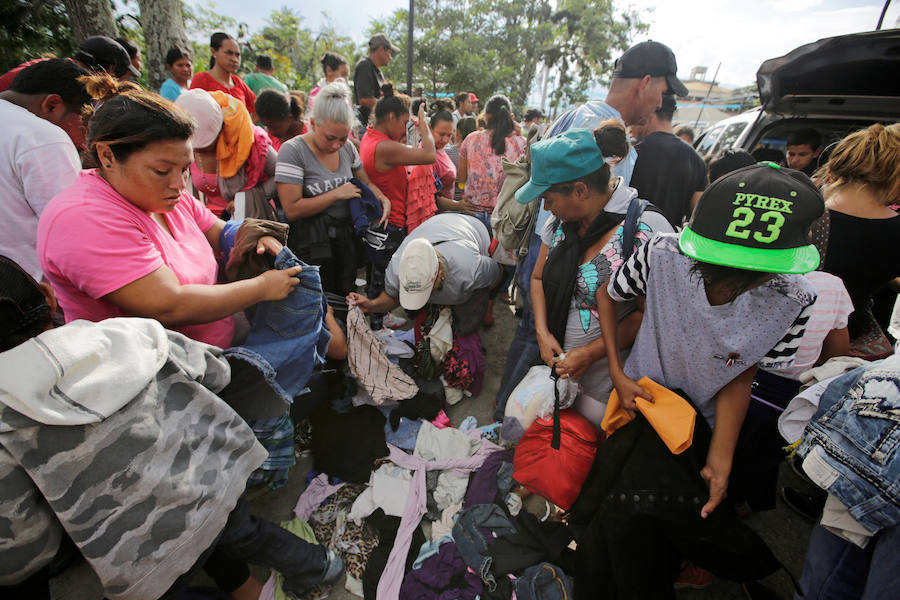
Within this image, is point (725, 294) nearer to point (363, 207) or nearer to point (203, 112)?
point (363, 207)

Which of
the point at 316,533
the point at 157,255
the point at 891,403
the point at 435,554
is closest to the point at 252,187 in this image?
the point at 157,255

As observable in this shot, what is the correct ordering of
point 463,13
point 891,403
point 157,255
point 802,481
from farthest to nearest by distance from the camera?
1. point 463,13
2. point 802,481
3. point 157,255
4. point 891,403

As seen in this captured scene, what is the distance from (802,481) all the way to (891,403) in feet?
7.13

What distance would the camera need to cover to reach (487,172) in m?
4.14

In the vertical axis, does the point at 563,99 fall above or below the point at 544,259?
above

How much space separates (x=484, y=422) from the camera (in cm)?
282

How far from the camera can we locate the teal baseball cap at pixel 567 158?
1.75m

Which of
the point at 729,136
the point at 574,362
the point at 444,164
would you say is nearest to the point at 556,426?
the point at 574,362

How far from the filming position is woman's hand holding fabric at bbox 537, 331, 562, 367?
78.3 inches

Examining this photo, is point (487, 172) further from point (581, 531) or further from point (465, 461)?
point (581, 531)

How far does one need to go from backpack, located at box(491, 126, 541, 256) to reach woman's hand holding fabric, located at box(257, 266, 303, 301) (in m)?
1.75

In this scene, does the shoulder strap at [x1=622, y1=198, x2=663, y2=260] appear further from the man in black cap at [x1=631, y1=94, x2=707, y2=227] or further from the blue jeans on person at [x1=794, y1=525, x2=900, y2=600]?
the blue jeans on person at [x1=794, y1=525, x2=900, y2=600]

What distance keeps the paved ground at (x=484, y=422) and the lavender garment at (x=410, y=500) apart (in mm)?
187

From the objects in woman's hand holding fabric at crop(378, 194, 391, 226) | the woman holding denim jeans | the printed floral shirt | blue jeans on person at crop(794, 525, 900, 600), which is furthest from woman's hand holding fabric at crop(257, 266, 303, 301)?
the printed floral shirt
